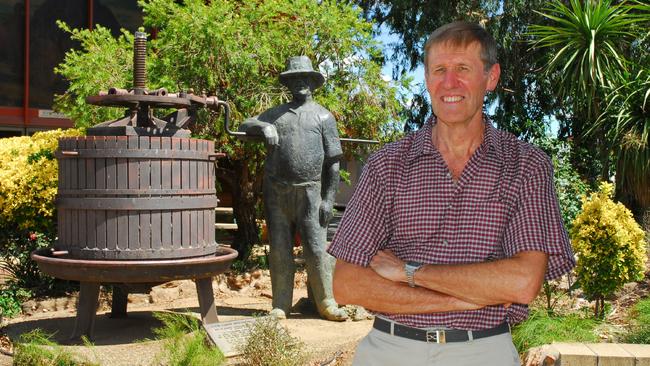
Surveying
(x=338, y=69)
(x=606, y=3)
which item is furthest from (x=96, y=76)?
(x=606, y=3)

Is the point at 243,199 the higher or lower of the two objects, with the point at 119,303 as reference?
higher

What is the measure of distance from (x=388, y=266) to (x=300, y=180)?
464cm

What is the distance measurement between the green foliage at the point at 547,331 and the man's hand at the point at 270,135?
264 cm

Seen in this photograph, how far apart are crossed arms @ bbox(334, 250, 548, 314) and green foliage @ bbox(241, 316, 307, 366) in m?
2.73

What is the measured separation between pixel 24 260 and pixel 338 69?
4826 millimetres

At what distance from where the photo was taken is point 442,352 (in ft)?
7.97

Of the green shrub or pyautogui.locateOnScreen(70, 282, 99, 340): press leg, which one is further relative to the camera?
the green shrub

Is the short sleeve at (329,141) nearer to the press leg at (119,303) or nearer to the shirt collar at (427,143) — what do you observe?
the press leg at (119,303)

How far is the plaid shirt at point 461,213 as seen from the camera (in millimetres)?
2445

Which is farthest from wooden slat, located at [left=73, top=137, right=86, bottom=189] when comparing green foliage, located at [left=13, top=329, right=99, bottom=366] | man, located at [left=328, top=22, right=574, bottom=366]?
man, located at [left=328, top=22, right=574, bottom=366]

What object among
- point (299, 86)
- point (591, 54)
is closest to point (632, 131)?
point (591, 54)

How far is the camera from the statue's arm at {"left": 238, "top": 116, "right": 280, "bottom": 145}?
272 inches

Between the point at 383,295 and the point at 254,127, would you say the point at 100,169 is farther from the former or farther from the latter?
the point at 383,295

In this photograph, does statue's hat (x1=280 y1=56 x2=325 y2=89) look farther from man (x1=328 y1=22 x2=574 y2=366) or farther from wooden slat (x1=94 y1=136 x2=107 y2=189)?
man (x1=328 y1=22 x2=574 y2=366)
